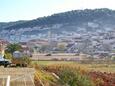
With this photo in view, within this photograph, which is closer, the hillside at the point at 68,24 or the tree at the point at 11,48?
the tree at the point at 11,48

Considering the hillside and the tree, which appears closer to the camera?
the tree

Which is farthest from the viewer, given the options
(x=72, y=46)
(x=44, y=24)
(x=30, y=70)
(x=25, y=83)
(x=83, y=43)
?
(x=44, y=24)

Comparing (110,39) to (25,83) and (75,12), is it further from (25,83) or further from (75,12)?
(25,83)

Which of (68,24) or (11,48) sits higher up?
(68,24)

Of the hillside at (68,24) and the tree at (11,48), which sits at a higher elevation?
the hillside at (68,24)

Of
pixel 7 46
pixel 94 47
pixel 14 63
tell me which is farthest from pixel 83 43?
pixel 14 63

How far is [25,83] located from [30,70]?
108 cm

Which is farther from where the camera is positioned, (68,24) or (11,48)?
(68,24)

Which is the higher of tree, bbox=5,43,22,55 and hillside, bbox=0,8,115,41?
hillside, bbox=0,8,115,41

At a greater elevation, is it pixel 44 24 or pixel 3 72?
pixel 44 24

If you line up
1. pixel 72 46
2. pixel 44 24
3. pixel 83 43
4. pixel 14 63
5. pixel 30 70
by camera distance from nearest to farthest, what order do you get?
pixel 30 70
pixel 14 63
pixel 72 46
pixel 83 43
pixel 44 24

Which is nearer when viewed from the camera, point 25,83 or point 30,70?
point 25,83

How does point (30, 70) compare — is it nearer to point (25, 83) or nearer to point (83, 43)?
point (25, 83)

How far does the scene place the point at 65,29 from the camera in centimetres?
19412
